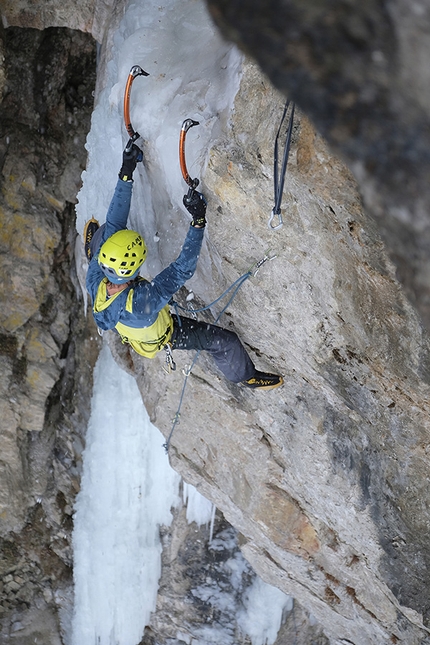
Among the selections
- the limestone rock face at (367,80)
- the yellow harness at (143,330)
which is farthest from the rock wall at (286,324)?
the yellow harness at (143,330)

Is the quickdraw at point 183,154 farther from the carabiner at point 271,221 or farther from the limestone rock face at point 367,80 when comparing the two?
the limestone rock face at point 367,80

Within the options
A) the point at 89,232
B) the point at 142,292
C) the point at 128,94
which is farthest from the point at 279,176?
the point at 89,232

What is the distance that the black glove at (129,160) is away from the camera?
355cm

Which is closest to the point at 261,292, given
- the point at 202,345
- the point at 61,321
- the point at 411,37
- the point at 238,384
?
the point at 202,345

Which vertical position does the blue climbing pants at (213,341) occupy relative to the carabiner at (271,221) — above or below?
below

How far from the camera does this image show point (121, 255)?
3.35 meters

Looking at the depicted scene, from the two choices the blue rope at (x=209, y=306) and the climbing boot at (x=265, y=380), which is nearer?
the blue rope at (x=209, y=306)

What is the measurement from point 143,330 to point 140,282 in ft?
1.11

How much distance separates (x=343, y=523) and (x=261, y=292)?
2.15m

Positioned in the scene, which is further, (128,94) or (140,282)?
(140,282)

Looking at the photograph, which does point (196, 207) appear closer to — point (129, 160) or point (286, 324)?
point (129, 160)

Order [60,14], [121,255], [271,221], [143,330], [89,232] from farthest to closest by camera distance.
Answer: [60,14], [89,232], [143,330], [121,255], [271,221]

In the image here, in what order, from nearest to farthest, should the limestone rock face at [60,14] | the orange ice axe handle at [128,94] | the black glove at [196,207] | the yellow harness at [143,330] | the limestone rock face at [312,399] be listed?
the limestone rock face at [312,399] < the black glove at [196,207] < the orange ice axe handle at [128,94] < the yellow harness at [143,330] < the limestone rock face at [60,14]

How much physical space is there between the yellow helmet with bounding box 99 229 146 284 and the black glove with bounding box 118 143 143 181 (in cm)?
40
